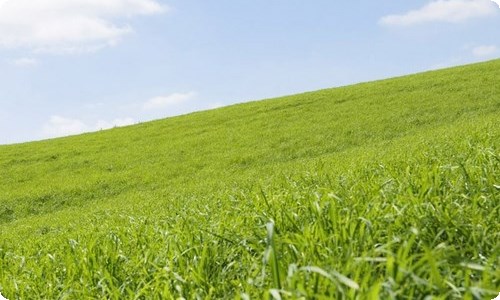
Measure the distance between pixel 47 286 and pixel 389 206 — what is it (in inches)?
118

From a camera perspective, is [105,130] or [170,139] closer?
[170,139]

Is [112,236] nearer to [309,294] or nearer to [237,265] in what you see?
[237,265]

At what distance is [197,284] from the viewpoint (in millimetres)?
3918

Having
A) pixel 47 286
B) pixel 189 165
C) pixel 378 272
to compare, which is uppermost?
pixel 378 272

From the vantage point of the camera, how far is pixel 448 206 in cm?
414

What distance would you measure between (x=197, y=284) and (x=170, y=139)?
127 ft

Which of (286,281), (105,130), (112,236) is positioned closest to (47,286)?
(112,236)

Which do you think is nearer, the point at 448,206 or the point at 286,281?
the point at 286,281

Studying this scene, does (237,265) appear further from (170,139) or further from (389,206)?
(170,139)

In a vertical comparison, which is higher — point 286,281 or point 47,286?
point 286,281

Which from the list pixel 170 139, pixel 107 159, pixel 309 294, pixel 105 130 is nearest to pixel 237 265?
pixel 309 294

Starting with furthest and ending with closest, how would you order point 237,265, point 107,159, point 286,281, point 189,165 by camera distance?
point 107,159, point 189,165, point 237,265, point 286,281

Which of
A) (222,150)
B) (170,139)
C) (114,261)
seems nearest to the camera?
(114,261)

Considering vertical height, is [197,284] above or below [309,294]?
below
